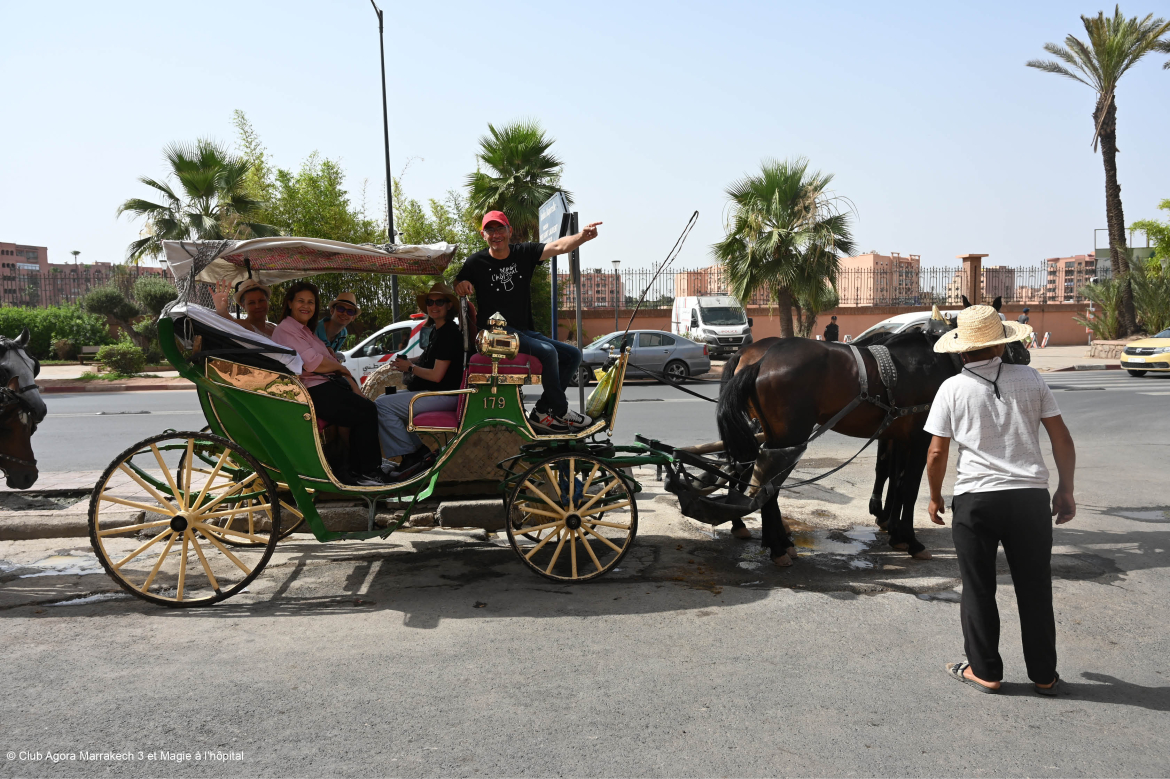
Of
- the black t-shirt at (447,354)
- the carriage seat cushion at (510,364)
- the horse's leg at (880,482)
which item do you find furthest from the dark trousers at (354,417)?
the horse's leg at (880,482)

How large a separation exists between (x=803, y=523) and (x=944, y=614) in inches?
83.6

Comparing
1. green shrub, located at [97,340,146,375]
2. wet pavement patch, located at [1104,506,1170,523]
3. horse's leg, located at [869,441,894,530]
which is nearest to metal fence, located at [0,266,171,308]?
green shrub, located at [97,340,146,375]

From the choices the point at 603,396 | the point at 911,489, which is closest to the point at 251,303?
the point at 603,396

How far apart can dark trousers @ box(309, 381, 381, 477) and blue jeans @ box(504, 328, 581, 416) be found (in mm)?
1063

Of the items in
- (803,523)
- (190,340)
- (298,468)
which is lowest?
(803,523)

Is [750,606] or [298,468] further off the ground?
[298,468]

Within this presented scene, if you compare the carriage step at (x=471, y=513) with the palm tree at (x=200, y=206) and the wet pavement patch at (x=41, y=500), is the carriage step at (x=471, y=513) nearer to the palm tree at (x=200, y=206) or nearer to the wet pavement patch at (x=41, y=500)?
the wet pavement patch at (x=41, y=500)

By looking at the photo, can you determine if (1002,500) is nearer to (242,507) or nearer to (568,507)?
(568,507)

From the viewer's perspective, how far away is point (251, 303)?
17.5 ft

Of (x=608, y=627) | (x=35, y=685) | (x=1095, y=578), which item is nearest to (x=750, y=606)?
(x=608, y=627)

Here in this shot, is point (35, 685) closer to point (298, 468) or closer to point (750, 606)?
point (298, 468)

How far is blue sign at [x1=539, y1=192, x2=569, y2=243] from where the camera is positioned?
6543mm

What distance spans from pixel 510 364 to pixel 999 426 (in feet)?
9.20

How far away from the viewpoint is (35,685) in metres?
3.48
